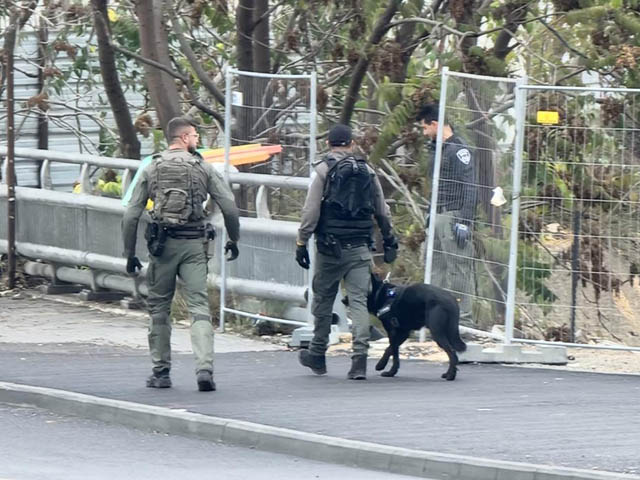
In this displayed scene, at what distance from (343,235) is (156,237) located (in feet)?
4.67

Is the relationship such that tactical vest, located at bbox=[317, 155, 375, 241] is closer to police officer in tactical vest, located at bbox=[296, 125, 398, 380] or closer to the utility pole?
police officer in tactical vest, located at bbox=[296, 125, 398, 380]

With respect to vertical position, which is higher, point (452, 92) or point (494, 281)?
point (452, 92)

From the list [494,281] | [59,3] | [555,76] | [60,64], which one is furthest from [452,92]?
[60,64]

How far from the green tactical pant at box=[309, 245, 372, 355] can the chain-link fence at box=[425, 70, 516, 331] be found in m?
1.50

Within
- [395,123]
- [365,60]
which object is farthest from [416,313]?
[365,60]

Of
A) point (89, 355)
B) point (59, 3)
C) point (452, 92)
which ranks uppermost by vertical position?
point (59, 3)

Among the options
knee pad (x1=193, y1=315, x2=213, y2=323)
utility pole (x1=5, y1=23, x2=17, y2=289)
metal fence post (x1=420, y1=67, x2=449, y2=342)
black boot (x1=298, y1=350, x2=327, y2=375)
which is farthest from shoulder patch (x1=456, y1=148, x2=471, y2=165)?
utility pole (x1=5, y1=23, x2=17, y2=289)

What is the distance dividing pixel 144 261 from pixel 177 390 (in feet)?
14.6

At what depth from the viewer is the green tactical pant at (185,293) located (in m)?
10.2

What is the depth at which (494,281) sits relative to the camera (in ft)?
39.5

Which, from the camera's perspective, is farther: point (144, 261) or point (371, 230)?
point (144, 261)

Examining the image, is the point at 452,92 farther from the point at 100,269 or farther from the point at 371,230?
the point at 100,269

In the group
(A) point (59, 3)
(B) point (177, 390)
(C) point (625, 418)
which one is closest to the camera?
(C) point (625, 418)

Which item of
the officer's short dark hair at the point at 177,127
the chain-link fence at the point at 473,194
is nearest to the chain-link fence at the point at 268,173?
the chain-link fence at the point at 473,194
